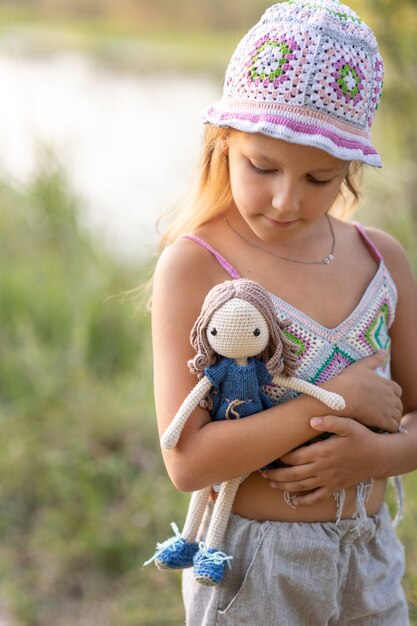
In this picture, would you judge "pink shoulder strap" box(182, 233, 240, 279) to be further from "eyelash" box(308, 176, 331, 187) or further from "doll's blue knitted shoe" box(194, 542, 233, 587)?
"doll's blue knitted shoe" box(194, 542, 233, 587)

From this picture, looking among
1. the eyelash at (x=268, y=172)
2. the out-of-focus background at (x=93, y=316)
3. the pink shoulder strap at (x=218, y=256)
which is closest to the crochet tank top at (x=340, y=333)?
the pink shoulder strap at (x=218, y=256)

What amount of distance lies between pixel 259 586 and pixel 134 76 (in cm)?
702

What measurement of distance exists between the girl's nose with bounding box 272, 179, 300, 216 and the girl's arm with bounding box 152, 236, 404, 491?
23cm

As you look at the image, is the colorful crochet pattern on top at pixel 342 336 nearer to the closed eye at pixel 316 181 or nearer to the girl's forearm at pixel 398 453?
the girl's forearm at pixel 398 453

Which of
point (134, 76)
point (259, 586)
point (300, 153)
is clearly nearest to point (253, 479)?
point (259, 586)

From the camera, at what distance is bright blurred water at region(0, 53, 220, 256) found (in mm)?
5508

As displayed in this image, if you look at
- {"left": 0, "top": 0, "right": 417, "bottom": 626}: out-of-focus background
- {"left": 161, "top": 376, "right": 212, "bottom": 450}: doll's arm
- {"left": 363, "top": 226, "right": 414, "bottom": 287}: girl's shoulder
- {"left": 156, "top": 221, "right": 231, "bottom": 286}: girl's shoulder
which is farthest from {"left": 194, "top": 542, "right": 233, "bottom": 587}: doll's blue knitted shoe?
{"left": 0, "top": 0, "right": 417, "bottom": 626}: out-of-focus background

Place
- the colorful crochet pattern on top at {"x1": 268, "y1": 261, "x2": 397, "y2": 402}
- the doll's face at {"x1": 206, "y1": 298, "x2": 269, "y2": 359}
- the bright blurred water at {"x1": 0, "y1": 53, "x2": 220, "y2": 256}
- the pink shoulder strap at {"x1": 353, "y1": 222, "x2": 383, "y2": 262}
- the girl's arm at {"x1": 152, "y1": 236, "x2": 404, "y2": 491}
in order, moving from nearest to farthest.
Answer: the doll's face at {"x1": 206, "y1": 298, "x2": 269, "y2": 359} → the girl's arm at {"x1": 152, "y1": 236, "x2": 404, "y2": 491} → the colorful crochet pattern on top at {"x1": 268, "y1": 261, "x2": 397, "y2": 402} → the pink shoulder strap at {"x1": 353, "y1": 222, "x2": 383, "y2": 262} → the bright blurred water at {"x1": 0, "y1": 53, "x2": 220, "y2": 256}

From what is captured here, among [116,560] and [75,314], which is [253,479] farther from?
[75,314]

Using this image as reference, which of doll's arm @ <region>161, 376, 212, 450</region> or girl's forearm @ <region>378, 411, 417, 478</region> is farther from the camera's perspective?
girl's forearm @ <region>378, 411, 417, 478</region>

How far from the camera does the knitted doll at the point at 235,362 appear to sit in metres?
1.67

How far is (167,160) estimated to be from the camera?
612 centimetres

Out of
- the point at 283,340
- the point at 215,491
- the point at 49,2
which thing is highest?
the point at 49,2

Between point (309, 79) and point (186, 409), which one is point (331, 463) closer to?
point (186, 409)
